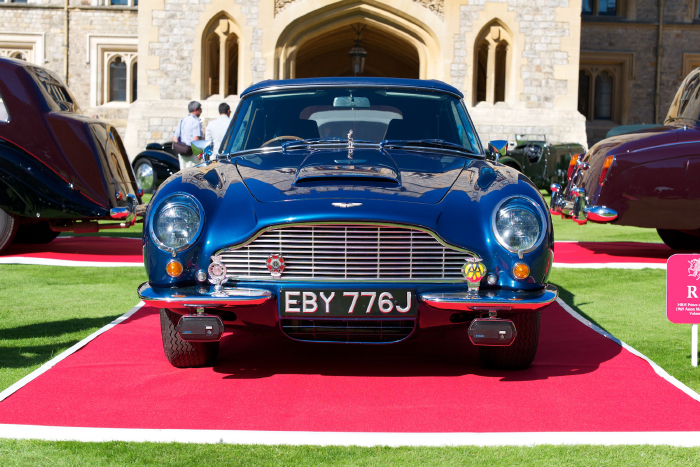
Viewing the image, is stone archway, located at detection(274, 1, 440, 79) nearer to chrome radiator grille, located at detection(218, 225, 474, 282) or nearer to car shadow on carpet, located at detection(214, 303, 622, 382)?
car shadow on carpet, located at detection(214, 303, 622, 382)

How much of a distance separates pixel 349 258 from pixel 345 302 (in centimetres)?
20

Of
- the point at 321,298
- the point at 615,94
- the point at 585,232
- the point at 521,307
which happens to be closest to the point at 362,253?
the point at 321,298

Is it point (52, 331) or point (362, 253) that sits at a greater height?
point (362, 253)

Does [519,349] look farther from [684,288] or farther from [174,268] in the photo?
[174,268]

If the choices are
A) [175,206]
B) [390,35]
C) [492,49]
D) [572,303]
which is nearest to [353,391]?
[175,206]

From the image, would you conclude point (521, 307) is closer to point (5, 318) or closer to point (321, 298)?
point (321, 298)

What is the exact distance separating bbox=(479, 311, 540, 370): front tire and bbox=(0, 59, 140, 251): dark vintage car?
15.1 feet

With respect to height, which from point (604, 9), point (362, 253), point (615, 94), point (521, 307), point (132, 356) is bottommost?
point (132, 356)

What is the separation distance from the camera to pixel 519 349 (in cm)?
376

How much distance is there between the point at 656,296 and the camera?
20.2 feet

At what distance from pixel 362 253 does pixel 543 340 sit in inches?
65.0

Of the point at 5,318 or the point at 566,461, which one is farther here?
the point at 5,318

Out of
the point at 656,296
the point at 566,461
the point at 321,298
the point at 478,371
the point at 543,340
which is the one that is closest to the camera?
the point at 566,461

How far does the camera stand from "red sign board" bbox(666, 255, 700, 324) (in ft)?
13.3
